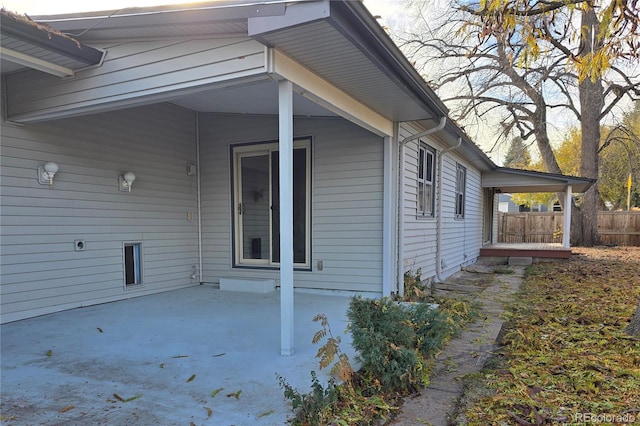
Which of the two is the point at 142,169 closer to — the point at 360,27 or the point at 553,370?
the point at 360,27

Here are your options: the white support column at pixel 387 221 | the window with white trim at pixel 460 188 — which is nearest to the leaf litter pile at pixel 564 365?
Answer: the white support column at pixel 387 221

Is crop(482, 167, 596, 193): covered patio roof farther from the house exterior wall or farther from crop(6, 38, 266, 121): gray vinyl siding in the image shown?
crop(6, 38, 266, 121): gray vinyl siding

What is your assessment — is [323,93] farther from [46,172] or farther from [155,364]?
[46,172]

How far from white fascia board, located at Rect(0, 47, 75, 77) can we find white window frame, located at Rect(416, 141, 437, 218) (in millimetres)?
4849

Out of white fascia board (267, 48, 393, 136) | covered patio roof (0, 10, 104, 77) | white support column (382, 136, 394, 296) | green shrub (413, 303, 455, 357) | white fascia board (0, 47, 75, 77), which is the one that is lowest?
green shrub (413, 303, 455, 357)

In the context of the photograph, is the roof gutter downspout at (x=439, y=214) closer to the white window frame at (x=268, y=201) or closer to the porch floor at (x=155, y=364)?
the white window frame at (x=268, y=201)

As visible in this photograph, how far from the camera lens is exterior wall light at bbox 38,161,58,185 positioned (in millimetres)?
4078

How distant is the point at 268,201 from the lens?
579 centimetres

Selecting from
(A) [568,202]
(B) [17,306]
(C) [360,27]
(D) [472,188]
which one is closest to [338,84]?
(C) [360,27]

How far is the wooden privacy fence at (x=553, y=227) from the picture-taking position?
15.4 meters

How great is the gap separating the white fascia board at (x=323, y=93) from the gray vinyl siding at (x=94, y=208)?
2.95m

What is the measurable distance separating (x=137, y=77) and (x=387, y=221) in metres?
3.31

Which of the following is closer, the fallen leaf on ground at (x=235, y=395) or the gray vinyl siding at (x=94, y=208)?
the fallen leaf on ground at (x=235, y=395)

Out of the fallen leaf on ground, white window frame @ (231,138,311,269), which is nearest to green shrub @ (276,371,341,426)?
the fallen leaf on ground
